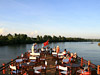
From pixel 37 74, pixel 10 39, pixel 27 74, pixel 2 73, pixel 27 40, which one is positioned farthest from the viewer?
pixel 27 40

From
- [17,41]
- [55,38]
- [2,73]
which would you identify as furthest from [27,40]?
[2,73]

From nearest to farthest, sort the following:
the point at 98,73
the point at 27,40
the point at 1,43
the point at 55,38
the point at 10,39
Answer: the point at 98,73
the point at 1,43
the point at 10,39
the point at 27,40
the point at 55,38

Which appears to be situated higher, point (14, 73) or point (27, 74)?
point (27, 74)

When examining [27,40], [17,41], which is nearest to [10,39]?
[17,41]

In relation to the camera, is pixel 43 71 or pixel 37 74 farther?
pixel 43 71

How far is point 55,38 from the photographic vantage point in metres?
174

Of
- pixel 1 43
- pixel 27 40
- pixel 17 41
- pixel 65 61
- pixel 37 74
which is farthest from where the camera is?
pixel 27 40

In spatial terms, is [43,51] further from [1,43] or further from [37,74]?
[1,43]

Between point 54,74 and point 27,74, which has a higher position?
point 27,74

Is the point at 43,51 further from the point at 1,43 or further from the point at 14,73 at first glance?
the point at 1,43

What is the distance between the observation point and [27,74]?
19.6 feet

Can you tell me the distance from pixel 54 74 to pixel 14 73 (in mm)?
2986

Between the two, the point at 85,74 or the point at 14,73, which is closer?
the point at 85,74

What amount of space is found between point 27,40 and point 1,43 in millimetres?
34569
